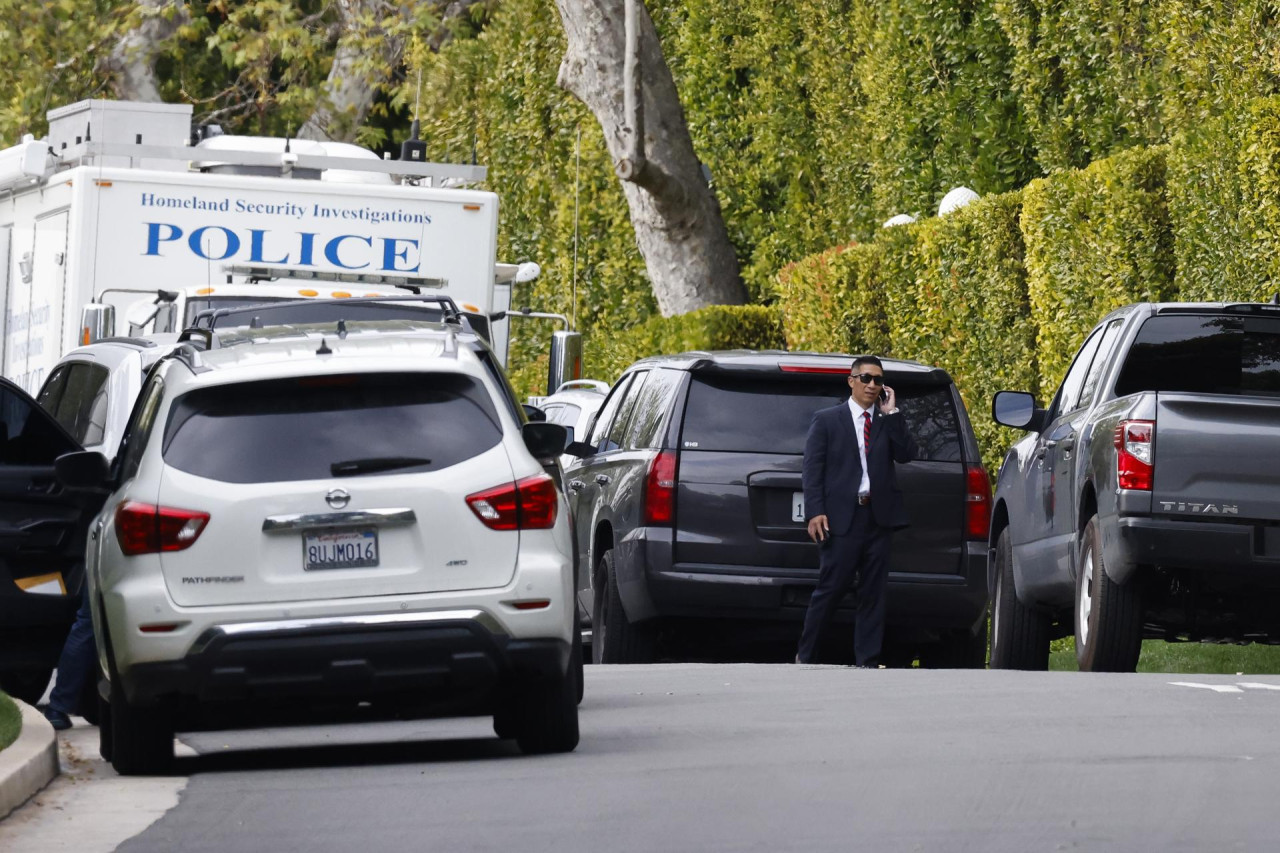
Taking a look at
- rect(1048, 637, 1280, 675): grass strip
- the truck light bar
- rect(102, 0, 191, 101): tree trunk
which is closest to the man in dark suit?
rect(1048, 637, 1280, 675): grass strip

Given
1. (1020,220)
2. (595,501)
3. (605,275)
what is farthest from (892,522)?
(605,275)

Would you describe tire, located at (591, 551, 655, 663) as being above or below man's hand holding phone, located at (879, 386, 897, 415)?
below

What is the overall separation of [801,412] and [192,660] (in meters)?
5.51

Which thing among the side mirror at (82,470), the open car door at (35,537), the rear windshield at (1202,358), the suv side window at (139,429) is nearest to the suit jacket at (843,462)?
the rear windshield at (1202,358)

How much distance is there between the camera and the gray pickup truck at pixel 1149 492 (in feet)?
40.0

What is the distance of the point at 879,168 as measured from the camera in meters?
25.5

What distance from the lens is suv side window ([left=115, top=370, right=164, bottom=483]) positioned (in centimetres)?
1017

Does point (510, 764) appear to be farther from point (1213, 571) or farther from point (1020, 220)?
point (1020, 220)

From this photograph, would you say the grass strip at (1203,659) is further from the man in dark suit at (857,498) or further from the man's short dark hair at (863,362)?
the man's short dark hair at (863,362)

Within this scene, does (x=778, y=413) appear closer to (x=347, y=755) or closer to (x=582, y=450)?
(x=582, y=450)

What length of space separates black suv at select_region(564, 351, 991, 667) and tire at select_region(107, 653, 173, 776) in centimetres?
403

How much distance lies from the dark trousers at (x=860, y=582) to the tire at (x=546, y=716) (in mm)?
3893

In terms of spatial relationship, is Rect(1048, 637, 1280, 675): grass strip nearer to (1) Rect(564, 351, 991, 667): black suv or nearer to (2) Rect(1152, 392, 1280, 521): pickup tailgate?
(1) Rect(564, 351, 991, 667): black suv

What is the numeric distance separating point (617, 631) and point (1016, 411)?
254 cm
